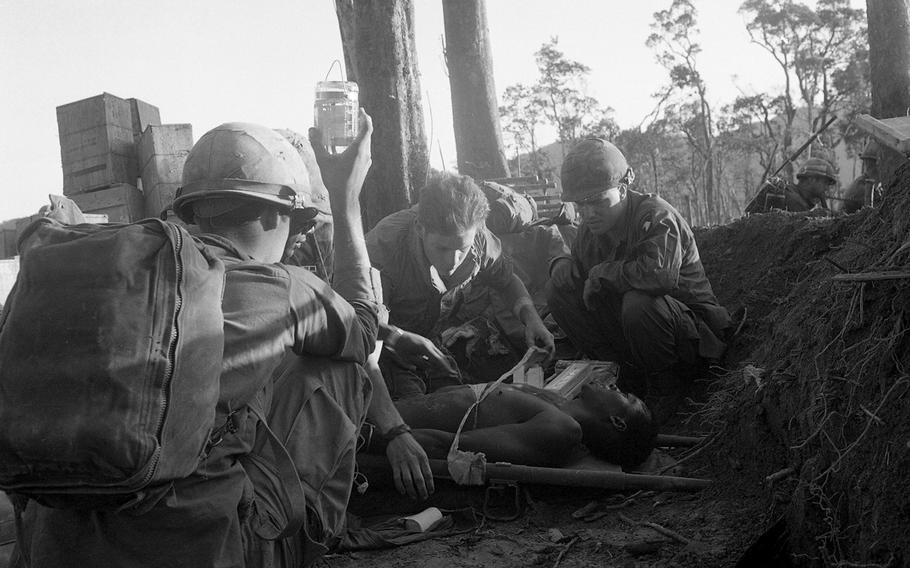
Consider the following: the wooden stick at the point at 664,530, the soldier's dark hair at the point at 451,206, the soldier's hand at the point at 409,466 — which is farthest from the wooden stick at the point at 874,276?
the soldier's dark hair at the point at 451,206

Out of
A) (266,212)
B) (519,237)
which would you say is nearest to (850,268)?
(266,212)

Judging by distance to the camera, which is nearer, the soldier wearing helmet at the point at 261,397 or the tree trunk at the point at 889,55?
the soldier wearing helmet at the point at 261,397

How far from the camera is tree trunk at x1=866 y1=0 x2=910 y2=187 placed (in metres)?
11.4

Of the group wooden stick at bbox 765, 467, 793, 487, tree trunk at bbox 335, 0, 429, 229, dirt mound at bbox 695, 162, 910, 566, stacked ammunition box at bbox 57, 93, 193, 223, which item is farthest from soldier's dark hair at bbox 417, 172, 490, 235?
wooden stick at bbox 765, 467, 793, 487

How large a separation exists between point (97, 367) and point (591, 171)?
3830 mm

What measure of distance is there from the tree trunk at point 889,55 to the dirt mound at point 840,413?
29.6 feet

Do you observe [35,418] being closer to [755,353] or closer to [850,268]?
[850,268]

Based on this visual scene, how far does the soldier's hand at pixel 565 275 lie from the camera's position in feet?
17.8

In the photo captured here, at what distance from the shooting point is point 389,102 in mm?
6703

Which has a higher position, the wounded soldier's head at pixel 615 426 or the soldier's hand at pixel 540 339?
the soldier's hand at pixel 540 339

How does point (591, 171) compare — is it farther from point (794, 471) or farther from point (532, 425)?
point (794, 471)

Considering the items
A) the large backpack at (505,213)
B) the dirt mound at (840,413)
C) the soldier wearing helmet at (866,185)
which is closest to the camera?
the dirt mound at (840,413)

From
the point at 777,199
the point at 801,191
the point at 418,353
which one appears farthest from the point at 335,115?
the point at 801,191

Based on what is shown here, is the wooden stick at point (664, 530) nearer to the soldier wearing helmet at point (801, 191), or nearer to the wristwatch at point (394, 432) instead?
the wristwatch at point (394, 432)
